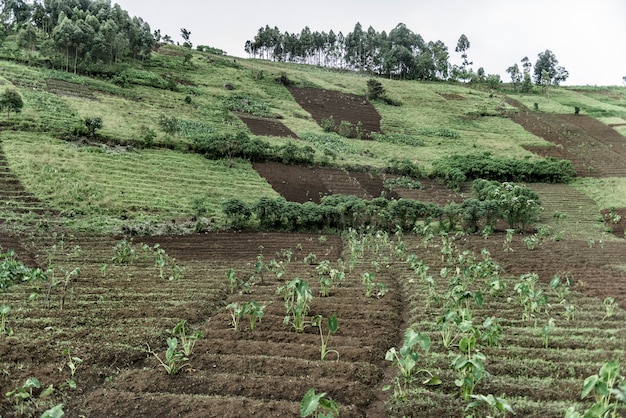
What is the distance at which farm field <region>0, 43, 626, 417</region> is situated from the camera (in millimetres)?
8852

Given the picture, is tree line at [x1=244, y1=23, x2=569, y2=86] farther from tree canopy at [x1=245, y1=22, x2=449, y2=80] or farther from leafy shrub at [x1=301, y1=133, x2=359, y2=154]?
leafy shrub at [x1=301, y1=133, x2=359, y2=154]

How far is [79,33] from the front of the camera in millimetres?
69000

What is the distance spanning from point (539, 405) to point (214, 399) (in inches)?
236

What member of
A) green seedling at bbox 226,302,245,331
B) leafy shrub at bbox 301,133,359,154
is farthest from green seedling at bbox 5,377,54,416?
leafy shrub at bbox 301,133,359,154

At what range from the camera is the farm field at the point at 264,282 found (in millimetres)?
8852

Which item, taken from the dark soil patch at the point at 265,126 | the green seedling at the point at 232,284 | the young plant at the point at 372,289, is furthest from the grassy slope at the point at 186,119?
the young plant at the point at 372,289

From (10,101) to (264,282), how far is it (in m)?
39.1

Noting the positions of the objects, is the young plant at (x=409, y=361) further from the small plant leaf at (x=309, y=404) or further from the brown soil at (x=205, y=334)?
the small plant leaf at (x=309, y=404)

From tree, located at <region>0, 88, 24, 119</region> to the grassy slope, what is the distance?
1.38 m

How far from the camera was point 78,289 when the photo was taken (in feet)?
53.6

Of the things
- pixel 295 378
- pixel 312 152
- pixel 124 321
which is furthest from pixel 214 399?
pixel 312 152

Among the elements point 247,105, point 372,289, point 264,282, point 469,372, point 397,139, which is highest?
point 247,105

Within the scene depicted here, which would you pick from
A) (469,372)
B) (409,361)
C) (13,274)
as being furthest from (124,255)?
(469,372)

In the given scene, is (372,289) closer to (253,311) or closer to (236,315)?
(236,315)
